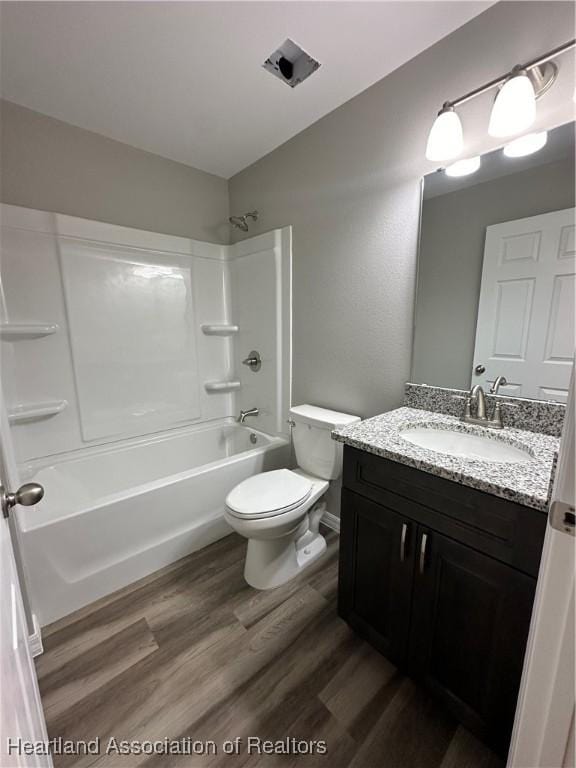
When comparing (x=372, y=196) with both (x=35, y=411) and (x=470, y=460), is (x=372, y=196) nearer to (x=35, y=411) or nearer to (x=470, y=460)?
(x=470, y=460)

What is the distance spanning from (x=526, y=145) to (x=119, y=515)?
226 cm

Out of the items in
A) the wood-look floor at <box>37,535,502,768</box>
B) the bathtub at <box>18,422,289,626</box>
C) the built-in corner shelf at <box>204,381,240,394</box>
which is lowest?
the wood-look floor at <box>37,535,502,768</box>

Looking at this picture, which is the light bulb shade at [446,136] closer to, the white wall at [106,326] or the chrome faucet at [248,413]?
the white wall at [106,326]

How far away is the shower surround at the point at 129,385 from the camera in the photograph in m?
1.53

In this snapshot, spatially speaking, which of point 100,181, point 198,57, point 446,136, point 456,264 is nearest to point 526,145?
point 446,136

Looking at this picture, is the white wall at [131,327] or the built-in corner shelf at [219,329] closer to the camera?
the white wall at [131,327]

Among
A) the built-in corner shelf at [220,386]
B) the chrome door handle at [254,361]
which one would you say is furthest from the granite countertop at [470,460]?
the built-in corner shelf at [220,386]

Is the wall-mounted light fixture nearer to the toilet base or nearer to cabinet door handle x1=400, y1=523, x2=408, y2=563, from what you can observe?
cabinet door handle x1=400, y1=523, x2=408, y2=563

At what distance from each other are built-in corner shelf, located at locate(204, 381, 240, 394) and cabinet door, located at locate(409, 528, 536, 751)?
75.6 inches

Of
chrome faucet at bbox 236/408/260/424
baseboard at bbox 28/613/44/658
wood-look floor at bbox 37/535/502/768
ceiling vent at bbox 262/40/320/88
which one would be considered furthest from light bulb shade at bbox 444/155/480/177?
baseboard at bbox 28/613/44/658

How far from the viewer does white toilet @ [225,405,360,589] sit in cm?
143

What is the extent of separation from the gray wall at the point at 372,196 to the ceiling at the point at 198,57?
0.35 ft

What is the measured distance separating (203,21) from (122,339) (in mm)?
1612

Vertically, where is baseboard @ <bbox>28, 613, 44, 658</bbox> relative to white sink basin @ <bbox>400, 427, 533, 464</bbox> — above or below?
below
